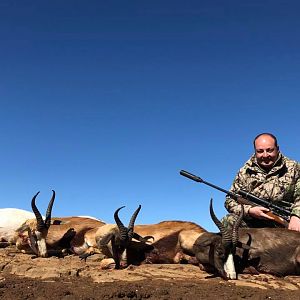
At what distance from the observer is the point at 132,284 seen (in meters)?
7.16

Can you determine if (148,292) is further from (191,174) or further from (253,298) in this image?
(191,174)

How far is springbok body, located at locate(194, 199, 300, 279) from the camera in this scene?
8281 millimetres

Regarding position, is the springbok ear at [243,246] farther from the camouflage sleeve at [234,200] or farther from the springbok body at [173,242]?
the springbok body at [173,242]

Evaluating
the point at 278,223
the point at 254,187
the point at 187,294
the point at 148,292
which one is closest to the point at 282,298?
the point at 187,294

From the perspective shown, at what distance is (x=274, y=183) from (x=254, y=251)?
1.65 m

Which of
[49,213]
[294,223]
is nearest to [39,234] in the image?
[49,213]

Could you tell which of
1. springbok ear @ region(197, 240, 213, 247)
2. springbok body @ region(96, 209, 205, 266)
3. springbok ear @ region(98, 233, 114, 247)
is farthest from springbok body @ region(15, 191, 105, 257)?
springbok ear @ region(197, 240, 213, 247)

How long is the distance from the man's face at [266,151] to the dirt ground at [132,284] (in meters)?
2.43

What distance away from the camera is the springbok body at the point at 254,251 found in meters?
8.28

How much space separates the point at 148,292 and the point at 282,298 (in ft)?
5.77

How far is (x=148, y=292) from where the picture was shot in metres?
6.59

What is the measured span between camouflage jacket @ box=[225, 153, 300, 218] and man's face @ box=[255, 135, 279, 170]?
13 cm

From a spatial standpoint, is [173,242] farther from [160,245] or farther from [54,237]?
[54,237]

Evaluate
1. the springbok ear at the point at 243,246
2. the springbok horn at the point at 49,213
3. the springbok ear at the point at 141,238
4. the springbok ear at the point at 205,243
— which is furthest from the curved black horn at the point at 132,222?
the springbok horn at the point at 49,213
